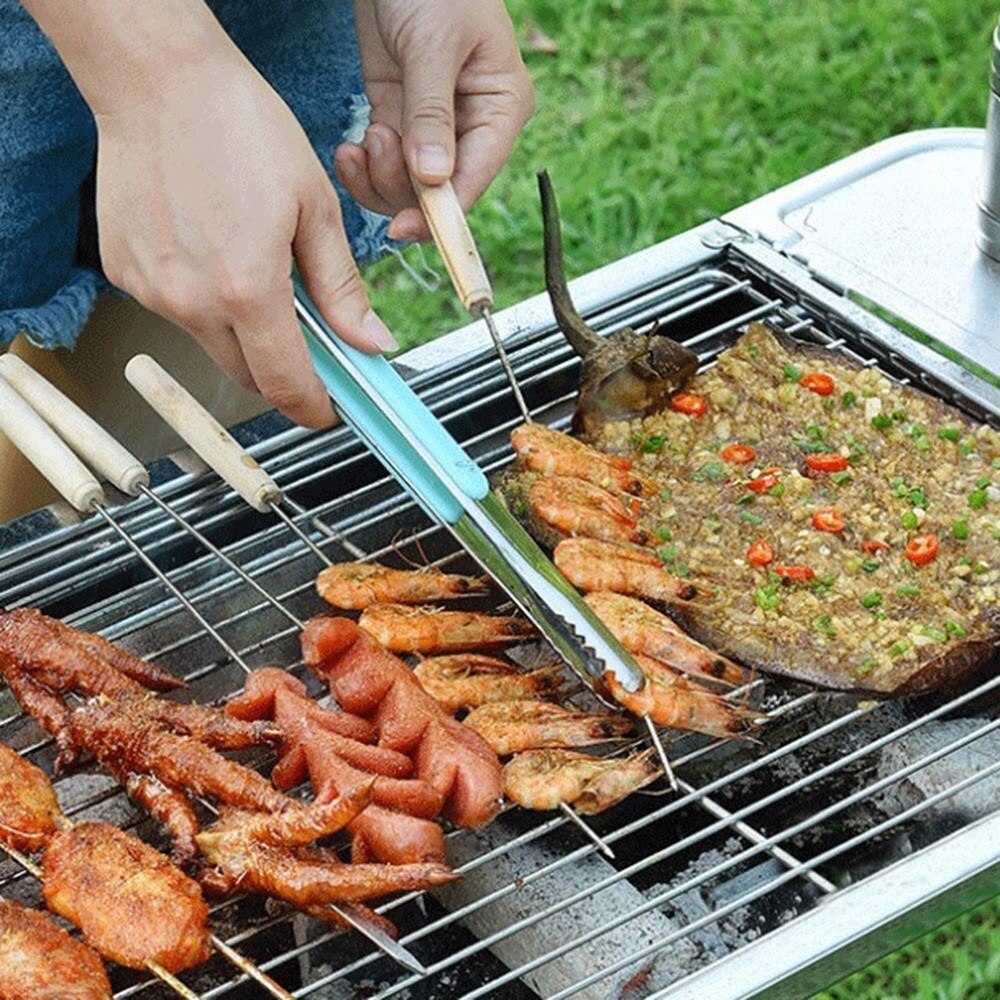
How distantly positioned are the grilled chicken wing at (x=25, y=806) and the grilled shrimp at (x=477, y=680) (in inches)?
28.6

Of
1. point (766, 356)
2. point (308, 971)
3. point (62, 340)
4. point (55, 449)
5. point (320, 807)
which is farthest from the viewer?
point (62, 340)

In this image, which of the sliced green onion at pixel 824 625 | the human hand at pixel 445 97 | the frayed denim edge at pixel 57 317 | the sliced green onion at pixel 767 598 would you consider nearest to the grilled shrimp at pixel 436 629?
the sliced green onion at pixel 767 598

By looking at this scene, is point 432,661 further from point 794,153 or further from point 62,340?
point 794,153

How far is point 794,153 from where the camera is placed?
7.32m

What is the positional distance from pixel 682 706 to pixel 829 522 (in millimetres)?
676

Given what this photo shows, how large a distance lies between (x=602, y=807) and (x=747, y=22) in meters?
6.20

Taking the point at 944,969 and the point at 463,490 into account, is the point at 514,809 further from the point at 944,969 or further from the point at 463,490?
the point at 944,969

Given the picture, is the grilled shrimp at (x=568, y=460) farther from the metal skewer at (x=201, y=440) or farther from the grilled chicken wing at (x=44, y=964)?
the grilled chicken wing at (x=44, y=964)

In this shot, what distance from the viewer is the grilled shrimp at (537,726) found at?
9.62 ft

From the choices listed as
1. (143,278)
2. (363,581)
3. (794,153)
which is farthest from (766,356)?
(794,153)

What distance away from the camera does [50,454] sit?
11.1 ft

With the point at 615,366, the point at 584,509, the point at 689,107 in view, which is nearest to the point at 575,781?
the point at 584,509

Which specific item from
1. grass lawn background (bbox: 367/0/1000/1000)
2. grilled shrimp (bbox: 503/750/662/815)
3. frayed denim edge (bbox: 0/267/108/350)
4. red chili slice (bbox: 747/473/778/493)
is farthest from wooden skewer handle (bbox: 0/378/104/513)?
grass lawn background (bbox: 367/0/1000/1000)

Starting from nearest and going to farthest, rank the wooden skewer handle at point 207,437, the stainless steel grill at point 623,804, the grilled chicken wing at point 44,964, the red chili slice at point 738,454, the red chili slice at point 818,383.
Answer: the grilled chicken wing at point 44,964
the stainless steel grill at point 623,804
the wooden skewer handle at point 207,437
the red chili slice at point 738,454
the red chili slice at point 818,383
